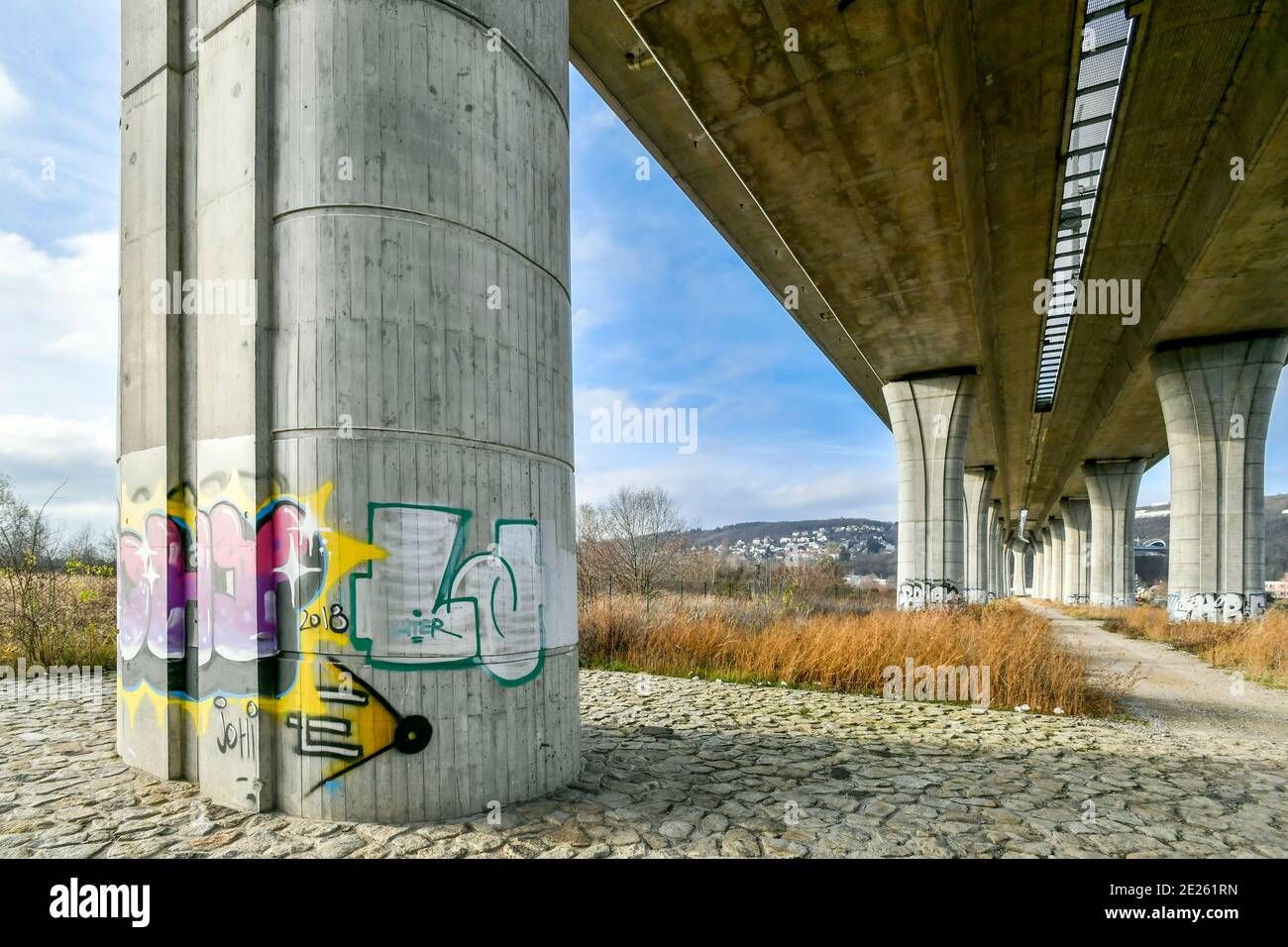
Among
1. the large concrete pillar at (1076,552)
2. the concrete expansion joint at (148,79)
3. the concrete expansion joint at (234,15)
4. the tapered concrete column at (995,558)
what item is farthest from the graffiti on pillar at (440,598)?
the tapered concrete column at (995,558)

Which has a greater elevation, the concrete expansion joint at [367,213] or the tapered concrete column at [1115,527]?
the concrete expansion joint at [367,213]

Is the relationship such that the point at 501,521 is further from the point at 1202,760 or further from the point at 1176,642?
the point at 1176,642

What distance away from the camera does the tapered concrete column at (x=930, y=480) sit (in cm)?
2492

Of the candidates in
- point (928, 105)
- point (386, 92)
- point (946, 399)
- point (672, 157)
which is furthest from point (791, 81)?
point (946, 399)

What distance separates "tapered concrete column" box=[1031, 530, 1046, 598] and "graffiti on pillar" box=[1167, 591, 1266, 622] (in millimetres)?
67159

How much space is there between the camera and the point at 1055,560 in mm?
72250

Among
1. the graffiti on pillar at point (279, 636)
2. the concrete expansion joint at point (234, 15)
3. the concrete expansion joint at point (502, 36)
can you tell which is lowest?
the graffiti on pillar at point (279, 636)

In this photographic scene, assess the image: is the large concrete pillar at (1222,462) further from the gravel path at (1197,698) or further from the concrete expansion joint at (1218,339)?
the gravel path at (1197,698)

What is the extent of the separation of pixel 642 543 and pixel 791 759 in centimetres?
Result: 3208

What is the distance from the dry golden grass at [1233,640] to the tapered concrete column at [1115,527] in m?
18.3

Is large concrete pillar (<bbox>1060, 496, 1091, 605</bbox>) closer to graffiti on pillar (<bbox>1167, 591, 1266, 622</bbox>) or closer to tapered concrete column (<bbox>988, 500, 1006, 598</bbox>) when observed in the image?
tapered concrete column (<bbox>988, 500, 1006, 598</bbox>)

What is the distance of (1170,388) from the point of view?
23.2 meters

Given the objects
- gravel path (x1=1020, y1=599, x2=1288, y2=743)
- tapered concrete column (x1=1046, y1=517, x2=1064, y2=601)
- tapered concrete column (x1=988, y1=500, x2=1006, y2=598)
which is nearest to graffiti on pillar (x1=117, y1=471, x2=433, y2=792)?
gravel path (x1=1020, y1=599, x2=1288, y2=743)

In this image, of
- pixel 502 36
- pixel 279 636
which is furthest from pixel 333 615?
pixel 502 36
